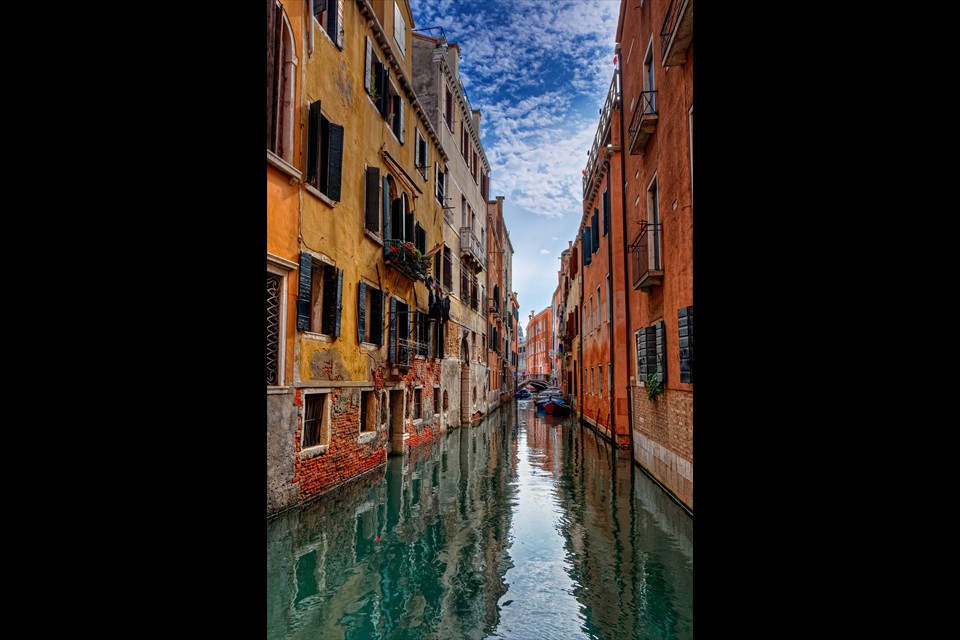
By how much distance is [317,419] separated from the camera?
8.34 metres

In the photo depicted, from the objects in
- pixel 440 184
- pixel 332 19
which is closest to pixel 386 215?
pixel 332 19

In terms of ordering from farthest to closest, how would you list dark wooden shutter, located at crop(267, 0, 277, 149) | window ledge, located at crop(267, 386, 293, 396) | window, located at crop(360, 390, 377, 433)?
window, located at crop(360, 390, 377, 433) < dark wooden shutter, located at crop(267, 0, 277, 149) < window ledge, located at crop(267, 386, 293, 396)

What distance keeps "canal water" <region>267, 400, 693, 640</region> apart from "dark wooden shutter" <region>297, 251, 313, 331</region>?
2.68m

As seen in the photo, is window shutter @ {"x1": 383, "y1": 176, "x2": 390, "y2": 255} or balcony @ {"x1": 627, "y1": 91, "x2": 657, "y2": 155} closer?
balcony @ {"x1": 627, "y1": 91, "x2": 657, "y2": 155}

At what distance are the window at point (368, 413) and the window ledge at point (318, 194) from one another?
12.8ft

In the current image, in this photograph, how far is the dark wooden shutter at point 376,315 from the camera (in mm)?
10664

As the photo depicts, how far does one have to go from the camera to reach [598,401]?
57.3 feet

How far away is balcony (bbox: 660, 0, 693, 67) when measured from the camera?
6.75 m

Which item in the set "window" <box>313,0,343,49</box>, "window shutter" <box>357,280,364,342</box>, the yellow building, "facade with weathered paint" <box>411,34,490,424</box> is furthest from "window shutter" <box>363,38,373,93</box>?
"facade with weathered paint" <box>411,34,490,424</box>

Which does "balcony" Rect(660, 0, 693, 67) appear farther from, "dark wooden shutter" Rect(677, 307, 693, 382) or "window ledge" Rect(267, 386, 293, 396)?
"window ledge" Rect(267, 386, 293, 396)
